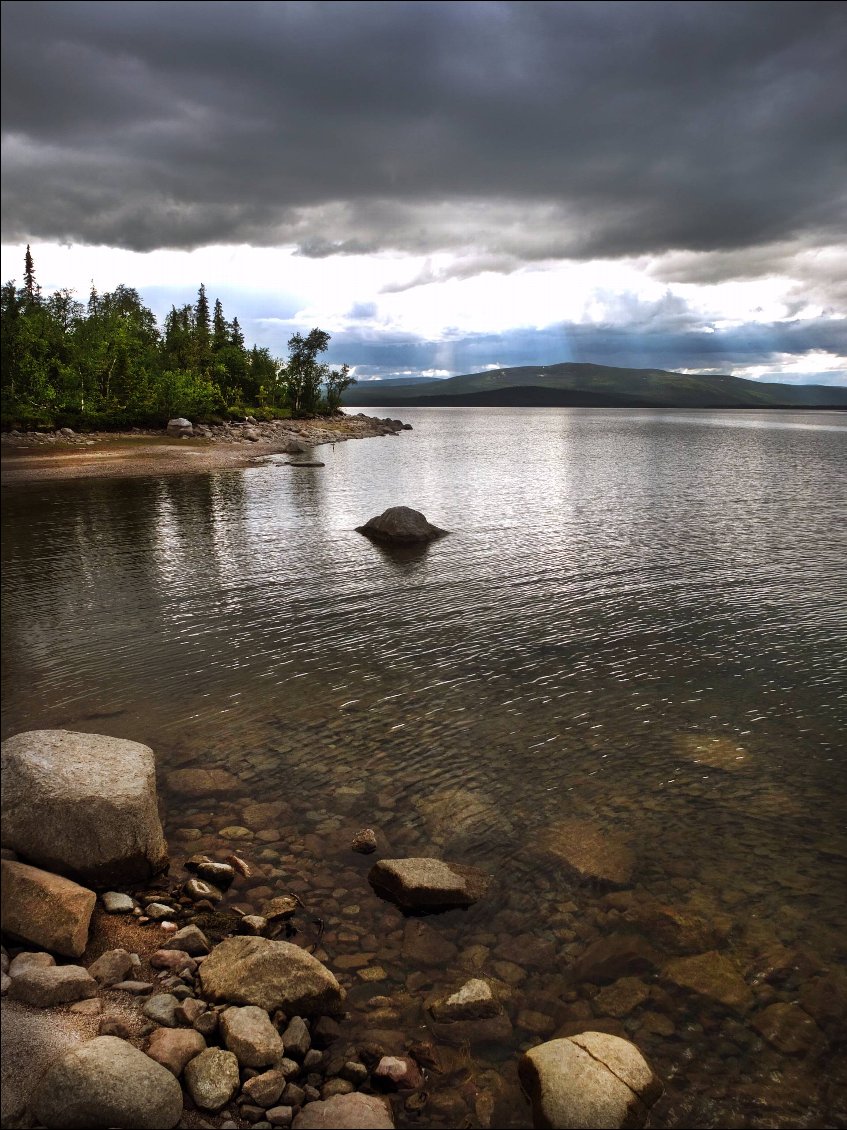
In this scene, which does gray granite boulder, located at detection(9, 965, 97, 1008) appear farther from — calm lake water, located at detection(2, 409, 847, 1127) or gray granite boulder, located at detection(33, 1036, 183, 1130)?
calm lake water, located at detection(2, 409, 847, 1127)

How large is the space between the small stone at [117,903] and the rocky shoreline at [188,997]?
0.02 m

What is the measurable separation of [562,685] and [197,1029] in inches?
431

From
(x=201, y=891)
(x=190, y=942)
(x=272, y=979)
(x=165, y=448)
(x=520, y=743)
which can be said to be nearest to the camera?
(x=272, y=979)

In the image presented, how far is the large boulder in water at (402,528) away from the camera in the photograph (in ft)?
106

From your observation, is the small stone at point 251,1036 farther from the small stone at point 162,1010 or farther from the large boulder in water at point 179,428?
the large boulder in water at point 179,428

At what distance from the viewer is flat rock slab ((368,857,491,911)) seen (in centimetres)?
884

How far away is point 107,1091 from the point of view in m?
5.22

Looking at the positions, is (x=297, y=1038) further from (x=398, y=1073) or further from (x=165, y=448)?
(x=165, y=448)

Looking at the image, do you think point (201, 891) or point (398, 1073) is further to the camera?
point (201, 891)

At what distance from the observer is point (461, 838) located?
10.3m

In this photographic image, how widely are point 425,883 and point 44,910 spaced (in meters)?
4.32

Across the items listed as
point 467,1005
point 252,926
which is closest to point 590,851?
point 467,1005

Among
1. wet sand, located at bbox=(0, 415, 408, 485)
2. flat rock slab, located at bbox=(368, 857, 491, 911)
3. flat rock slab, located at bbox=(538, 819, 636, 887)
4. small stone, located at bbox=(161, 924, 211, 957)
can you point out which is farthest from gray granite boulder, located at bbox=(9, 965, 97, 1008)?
wet sand, located at bbox=(0, 415, 408, 485)

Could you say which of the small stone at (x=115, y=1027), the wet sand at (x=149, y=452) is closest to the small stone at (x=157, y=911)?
the small stone at (x=115, y=1027)
